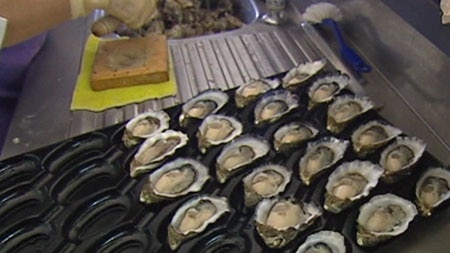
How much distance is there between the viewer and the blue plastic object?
3.21 feet

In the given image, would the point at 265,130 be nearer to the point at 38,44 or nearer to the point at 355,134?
the point at 355,134

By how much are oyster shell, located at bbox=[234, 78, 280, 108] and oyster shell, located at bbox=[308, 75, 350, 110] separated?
2.9 inches

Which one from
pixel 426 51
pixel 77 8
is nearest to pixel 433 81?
pixel 426 51

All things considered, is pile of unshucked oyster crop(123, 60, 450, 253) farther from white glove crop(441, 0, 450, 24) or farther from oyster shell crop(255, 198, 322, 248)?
white glove crop(441, 0, 450, 24)

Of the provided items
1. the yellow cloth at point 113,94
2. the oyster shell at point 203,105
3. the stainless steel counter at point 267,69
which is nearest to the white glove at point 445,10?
the stainless steel counter at point 267,69

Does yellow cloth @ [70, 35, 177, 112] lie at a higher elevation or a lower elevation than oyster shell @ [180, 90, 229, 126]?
lower

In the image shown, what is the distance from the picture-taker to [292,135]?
0.77m

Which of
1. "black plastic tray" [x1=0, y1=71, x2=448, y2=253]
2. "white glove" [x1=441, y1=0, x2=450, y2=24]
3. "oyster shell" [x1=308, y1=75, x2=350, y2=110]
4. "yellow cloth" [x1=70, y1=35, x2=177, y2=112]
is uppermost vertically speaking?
"white glove" [x1=441, y1=0, x2=450, y2=24]

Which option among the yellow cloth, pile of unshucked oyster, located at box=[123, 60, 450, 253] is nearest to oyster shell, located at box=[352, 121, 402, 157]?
pile of unshucked oyster, located at box=[123, 60, 450, 253]

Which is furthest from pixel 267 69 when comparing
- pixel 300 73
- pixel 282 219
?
pixel 282 219

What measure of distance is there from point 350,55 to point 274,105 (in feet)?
0.85

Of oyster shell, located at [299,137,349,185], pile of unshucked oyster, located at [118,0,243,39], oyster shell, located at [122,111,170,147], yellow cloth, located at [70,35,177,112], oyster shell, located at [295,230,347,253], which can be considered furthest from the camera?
pile of unshucked oyster, located at [118,0,243,39]

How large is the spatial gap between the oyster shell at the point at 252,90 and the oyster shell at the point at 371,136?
0.19 metres

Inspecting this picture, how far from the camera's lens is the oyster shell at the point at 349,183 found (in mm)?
645
